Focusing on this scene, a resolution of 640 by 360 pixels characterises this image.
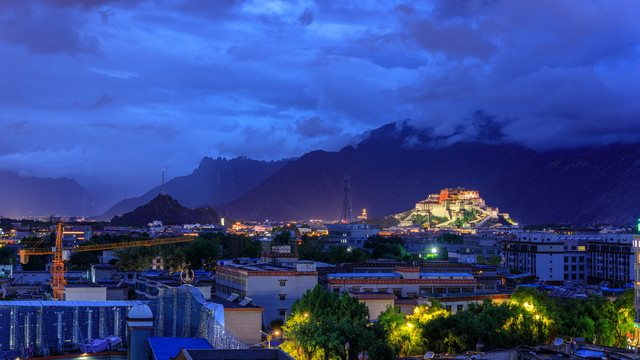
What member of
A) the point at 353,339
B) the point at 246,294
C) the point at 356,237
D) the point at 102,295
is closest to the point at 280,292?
the point at 246,294

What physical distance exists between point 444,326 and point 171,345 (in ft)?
61.4

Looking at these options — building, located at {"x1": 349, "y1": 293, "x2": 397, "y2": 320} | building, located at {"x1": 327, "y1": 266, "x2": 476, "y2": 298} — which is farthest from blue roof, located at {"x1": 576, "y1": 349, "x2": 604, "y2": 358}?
building, located at {"x1": 327, "y1": 266, "x2": 476, "y2": 298}

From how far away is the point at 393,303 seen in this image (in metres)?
40.8

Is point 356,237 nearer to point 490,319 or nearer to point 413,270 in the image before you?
point 413,270

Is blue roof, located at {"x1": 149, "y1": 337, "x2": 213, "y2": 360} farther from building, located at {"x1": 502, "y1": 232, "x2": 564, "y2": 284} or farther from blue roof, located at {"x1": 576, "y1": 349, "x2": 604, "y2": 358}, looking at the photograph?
building, located at {"x1": 502, "y1": 232, "x2": 564, "y2": 284}

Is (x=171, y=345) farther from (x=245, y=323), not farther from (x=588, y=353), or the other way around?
(x=588, y=353)

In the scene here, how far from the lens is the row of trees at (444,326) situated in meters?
28.3

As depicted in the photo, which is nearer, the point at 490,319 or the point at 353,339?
the point at 353,339

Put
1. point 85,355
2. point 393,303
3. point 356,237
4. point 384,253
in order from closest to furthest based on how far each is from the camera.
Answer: point 85,355
point 393,303
point 384,253
point 356,237

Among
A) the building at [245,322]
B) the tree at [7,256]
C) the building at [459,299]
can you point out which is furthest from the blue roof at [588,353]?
the tree at [7,256]

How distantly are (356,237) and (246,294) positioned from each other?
254 feet

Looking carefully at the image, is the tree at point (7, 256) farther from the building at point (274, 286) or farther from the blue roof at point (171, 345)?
the blue roof at point (171, 345)

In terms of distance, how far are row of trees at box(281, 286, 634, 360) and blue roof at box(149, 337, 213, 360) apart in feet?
Answer: 32.0

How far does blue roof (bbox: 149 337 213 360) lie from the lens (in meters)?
16.2
